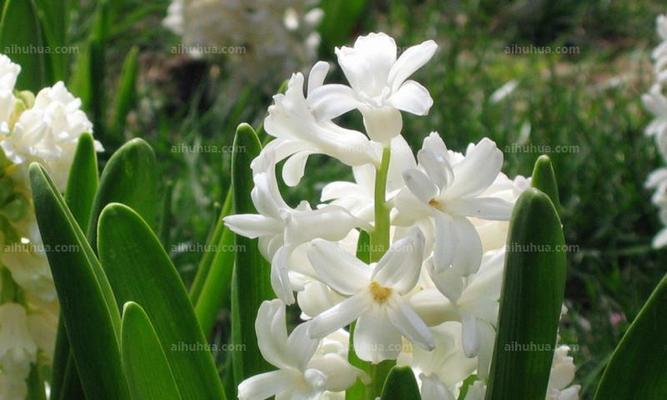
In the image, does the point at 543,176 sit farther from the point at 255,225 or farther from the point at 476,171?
the point at 255,225

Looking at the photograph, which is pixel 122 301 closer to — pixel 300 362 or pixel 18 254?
pixel 18 254

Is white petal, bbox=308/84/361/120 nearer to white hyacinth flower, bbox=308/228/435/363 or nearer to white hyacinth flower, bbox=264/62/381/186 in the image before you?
white hyacinth flower, bbox=264/62/381/186

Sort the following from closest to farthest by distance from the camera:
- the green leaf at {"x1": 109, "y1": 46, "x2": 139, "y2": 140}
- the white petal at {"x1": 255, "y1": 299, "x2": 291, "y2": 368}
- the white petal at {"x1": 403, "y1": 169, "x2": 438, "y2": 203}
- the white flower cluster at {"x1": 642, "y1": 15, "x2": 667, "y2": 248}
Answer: the white petal at {"x1": 403, "y1": 169, "x2": 438, "y2": 203}
the white petal at {"x1": 255, "y1": 299, "x2": 291, "y2": 368}
the white flower cluster at {"x1": 642, "y1": 15, "x2": 667, "y2": 248}
the green leaf at {"x1": 109, "y1": 46, "x2": 139, "y2": 140}

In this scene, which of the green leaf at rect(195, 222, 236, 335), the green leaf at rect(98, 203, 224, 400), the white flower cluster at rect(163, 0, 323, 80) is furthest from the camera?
the white flower cluster at rect(163, 0, 323, 80)

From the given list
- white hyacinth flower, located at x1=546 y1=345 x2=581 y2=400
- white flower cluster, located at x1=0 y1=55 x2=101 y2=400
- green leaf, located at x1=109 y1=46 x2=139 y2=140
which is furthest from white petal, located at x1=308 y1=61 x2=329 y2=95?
green leaf, located at x1=109 y1=46 x2=139 y2=140

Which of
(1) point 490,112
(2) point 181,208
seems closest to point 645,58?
(1) point 490,112

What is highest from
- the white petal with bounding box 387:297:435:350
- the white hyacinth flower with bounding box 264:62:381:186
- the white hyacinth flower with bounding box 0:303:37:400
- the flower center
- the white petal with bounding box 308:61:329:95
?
the white petal with bounding box 308:61:329:95

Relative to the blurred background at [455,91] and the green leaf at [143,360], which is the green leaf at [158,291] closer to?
the green leaf at [143,360]
